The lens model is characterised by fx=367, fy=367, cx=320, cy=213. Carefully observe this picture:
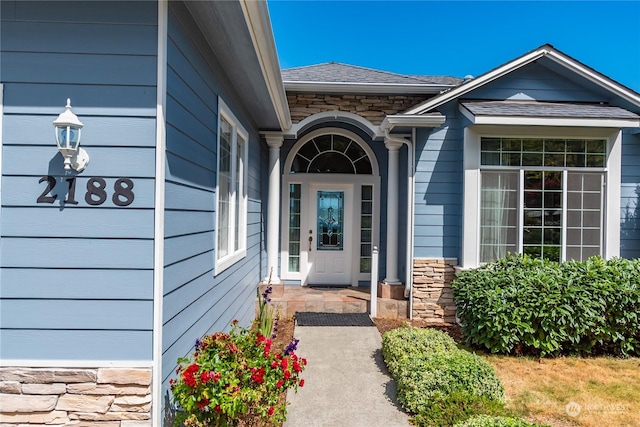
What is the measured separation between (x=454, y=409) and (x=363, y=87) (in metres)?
4.88

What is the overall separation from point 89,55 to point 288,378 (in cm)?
242

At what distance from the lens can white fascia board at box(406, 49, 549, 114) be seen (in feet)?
18.3

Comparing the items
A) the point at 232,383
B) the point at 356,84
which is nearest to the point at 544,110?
the point at 356,84

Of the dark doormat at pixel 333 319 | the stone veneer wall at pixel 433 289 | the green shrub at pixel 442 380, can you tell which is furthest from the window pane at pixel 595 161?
the dark doormat at pixel 333 319

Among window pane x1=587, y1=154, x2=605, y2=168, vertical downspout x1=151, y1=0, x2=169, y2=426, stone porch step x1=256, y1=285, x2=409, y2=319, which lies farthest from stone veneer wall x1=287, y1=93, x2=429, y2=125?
vertical downspout x1=151, y1=0, x2=169, y2=426

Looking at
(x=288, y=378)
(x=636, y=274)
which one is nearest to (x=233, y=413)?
(x=288, y=378)

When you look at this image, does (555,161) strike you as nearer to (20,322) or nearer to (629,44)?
(629,44)

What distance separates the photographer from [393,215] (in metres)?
6.21

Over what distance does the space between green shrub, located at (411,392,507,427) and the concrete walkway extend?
0.21 meters

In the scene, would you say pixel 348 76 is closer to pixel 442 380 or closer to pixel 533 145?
pixel 533 145

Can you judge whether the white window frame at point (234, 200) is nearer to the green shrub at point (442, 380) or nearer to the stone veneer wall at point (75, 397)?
the stone veneer wall at point (75, 397)

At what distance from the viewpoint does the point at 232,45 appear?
3.15m

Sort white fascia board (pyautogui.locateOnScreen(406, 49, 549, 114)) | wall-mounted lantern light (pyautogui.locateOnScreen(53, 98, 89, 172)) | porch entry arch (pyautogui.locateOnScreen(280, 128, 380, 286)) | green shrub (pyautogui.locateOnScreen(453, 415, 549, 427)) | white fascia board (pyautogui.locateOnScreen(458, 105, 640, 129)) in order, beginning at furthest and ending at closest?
porch entry arch (pyautogui.locateOnScreen(280, 128, 380, 286)), white fascia board (pyautogui.locateOnScreen(406, 49, 549, 114)), white fascia board (pyautogui.locateOnScreen(458, 105, 640, 129)), green shrub (pyautogui.locateOnScreen(453, 415, 549, 427)), wall-mounted lantern light (pyautogui.locateOnScreen(53, 98, 89, 172))

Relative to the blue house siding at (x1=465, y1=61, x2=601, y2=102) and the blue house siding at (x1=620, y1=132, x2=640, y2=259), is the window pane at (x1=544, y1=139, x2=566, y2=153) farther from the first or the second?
the blue house siding at (x1=620, y1=132, x2=640, y2=259)
